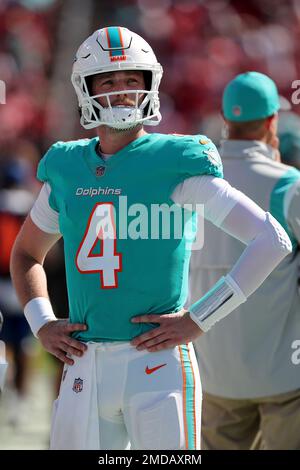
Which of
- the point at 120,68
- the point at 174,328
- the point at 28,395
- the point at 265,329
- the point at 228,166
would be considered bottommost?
the point at 28,395

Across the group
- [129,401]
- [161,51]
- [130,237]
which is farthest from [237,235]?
[161,51]

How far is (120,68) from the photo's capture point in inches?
142

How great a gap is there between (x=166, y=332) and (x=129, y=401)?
0.76 feet

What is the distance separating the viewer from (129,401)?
3438 millimetres

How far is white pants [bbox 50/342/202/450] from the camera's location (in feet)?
11.2

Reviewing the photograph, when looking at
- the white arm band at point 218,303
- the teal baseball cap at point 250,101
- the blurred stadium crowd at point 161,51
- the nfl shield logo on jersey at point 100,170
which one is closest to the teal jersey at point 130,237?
the nfl shield logo on jersey at point 100,170

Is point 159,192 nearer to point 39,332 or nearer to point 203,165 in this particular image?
point 203,165

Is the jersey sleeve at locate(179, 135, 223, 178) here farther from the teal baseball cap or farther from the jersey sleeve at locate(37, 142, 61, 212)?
the teal baseball cap

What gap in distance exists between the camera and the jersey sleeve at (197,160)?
345 cm

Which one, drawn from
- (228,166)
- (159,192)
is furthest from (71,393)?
(228,166)

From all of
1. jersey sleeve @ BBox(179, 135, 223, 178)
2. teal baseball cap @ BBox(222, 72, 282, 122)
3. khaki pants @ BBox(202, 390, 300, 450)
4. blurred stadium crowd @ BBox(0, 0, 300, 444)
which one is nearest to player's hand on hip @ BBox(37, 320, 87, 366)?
jersey sleeve @ BBox(179, 135, 223, 178)

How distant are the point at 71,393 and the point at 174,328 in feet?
1.25

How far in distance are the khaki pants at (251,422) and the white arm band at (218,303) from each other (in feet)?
3.99

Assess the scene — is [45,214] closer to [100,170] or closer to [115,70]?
[100,170]
